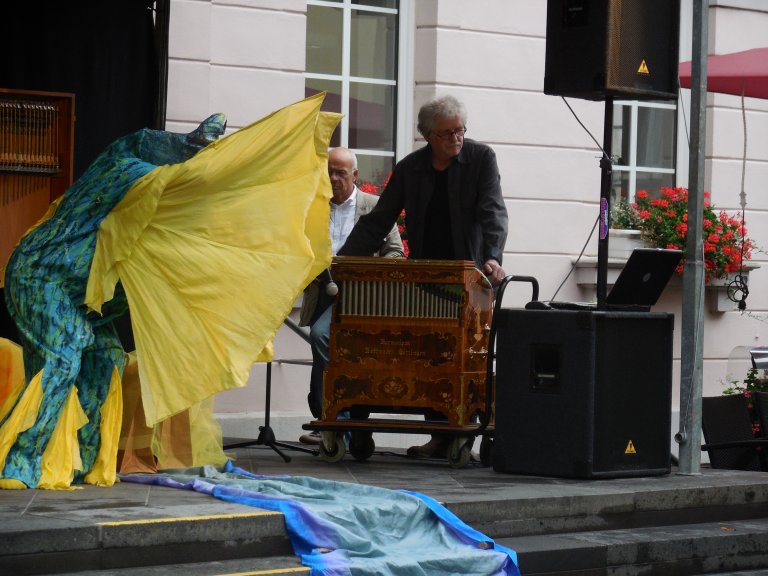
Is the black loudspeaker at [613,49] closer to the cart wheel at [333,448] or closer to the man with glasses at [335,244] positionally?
the man with glasses at [335,244]

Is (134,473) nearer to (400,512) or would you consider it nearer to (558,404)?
(400,512)

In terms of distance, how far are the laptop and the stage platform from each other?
87 centimetres

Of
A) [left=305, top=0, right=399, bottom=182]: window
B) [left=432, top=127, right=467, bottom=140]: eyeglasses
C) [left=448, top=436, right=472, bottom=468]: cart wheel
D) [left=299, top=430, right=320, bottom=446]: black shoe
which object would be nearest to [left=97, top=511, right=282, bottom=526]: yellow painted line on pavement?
[left=448, top=436, right=472, bottom=468]: cart wheel

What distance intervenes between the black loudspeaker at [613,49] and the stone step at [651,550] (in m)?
2.14

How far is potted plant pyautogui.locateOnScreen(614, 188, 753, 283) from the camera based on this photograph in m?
11.1

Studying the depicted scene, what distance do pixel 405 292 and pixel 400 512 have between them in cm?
176

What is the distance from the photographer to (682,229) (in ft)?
36.3

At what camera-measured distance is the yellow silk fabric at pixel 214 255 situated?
6.44 m

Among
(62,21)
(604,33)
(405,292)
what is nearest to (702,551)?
(405,292)

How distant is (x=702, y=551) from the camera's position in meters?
6.72

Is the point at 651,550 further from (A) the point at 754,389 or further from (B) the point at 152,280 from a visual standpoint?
(A) the point at 754,389

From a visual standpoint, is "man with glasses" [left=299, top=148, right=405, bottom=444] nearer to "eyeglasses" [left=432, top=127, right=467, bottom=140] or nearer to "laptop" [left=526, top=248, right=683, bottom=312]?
"eyeglasses" [left=432, top=127, right=467, bottom=140]

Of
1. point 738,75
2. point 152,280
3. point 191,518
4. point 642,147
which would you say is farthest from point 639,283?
point 642,147

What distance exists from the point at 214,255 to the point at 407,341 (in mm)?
1318
